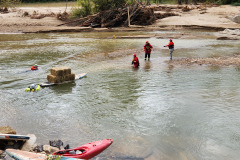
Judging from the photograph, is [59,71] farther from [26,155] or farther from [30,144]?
[26,155]

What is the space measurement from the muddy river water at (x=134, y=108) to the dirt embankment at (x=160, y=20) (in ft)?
71.6

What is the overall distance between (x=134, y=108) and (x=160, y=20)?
1429 inches

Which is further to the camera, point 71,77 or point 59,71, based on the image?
point 71,77

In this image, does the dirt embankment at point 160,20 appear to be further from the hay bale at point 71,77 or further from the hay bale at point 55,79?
the hay bale at point 55,79

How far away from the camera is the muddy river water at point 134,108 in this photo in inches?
333

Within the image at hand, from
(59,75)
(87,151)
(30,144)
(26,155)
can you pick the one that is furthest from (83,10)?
(26,155)

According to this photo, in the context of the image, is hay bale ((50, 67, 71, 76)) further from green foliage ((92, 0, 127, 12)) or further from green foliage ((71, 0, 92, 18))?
green foliage ((71, 0, 92, 18))

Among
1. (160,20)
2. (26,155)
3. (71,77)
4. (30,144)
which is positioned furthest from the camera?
(160,20)

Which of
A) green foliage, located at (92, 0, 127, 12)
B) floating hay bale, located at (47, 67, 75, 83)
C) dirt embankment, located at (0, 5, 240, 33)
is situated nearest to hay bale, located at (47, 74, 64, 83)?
floating hay bale, located at (47, 67, 75, 83)

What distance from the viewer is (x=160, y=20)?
45031mm

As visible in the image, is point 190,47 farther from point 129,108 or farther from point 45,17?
point 45,17

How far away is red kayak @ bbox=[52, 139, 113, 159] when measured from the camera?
24.4ft

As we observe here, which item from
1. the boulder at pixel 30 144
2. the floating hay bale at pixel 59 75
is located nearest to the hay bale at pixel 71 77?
the floating hay bale at pixel 59 75

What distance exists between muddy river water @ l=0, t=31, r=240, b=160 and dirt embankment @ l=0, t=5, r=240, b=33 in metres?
21.8
